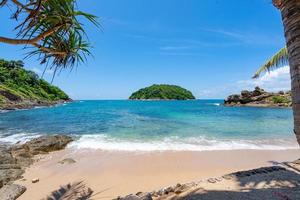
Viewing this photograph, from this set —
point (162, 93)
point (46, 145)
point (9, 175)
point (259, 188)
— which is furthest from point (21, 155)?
point (162, 93)

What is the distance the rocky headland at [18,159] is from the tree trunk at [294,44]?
5901mm

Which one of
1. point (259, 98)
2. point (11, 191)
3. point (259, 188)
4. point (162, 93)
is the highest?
point (162, 93)

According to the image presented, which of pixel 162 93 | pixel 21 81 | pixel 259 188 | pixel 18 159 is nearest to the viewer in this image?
pixel 259 188

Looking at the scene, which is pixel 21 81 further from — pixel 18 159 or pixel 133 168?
pixel 133 168

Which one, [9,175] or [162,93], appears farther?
[162,93]

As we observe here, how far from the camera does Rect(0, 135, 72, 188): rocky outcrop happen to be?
738cm

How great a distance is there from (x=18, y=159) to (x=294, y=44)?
951 cm

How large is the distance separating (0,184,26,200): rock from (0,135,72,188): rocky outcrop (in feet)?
1.65

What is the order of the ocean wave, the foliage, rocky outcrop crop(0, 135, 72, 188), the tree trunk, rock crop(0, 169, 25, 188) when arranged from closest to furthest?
the tree trunk
rock crop(0, 169, 25, 188)
rocky outcrop crop(0, 135, 72, 188)
the ocean wave
the foliage

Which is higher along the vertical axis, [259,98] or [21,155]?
[259,98]

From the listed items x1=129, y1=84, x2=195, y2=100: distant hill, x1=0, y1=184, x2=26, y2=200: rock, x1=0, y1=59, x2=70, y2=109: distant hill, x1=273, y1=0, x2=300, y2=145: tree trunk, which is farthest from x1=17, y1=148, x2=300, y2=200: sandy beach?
x1=129, y1=84, x2=195, y2=100: distant hill

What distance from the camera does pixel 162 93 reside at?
152 m

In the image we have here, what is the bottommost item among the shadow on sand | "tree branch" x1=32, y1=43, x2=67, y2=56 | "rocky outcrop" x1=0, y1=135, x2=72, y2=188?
"rocky outcrop" x1=0, y1=135, x2=72, y2=188

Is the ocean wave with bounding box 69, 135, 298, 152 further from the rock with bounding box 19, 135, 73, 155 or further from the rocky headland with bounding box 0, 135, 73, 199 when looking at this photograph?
the rocky headland with bounding box 0, 135, 73, 199
